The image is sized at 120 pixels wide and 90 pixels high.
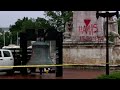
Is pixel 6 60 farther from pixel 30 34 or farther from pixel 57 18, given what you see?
pixel 57 18

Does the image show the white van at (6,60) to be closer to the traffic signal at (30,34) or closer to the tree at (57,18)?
the traffic signal at (30,34)

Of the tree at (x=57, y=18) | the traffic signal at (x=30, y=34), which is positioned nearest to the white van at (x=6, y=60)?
the traffic signal at (x=30, y=34)

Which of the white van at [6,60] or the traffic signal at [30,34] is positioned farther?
the white van at [6,60]

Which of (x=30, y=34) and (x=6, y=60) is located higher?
(x=30, y=34)

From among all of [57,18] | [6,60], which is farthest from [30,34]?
[57,18]

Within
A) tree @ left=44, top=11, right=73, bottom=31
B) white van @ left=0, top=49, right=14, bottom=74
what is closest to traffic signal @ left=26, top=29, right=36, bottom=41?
white van @ left=0, top=49, right=14, bottom=74

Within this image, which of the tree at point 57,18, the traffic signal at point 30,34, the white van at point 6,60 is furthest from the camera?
the tree at point 57,18

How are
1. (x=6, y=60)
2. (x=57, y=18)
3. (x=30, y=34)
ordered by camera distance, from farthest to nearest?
1. (x=57, y=18)
2. (x=6, y=60)
3. (x=30, y=34)
